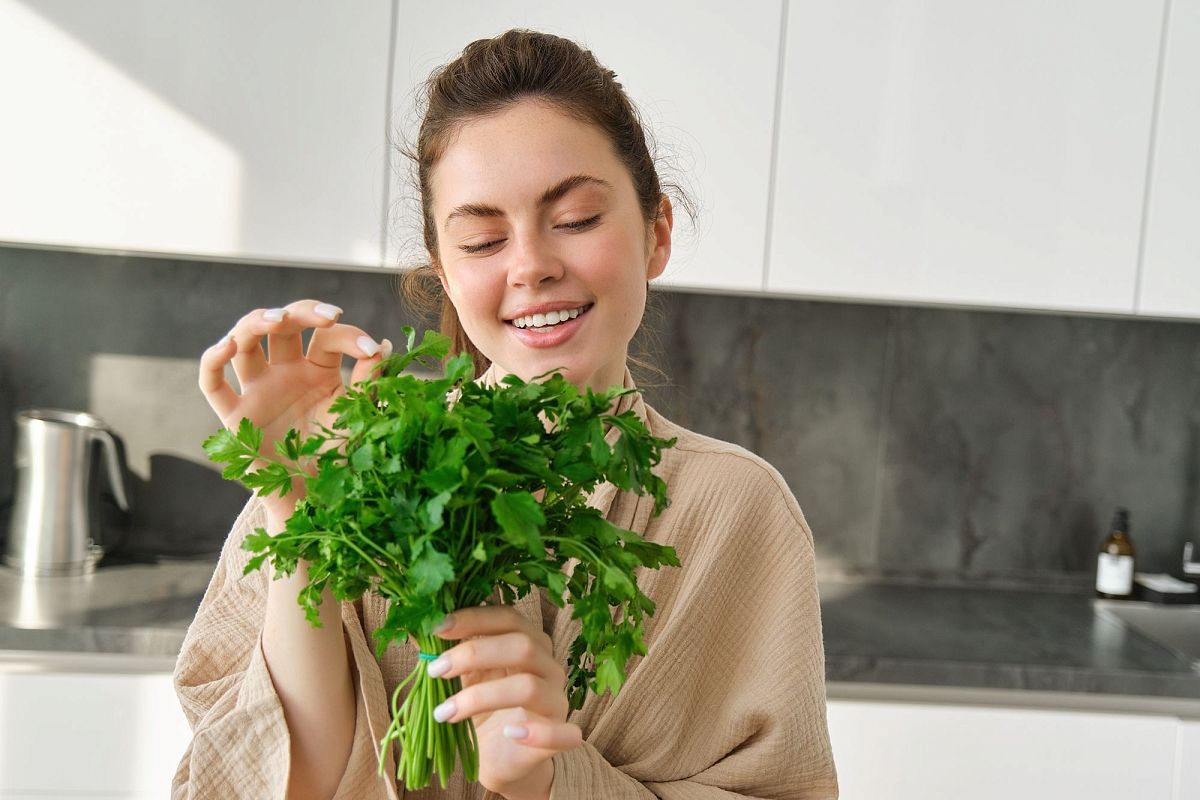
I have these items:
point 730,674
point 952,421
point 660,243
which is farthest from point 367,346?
point 952,421

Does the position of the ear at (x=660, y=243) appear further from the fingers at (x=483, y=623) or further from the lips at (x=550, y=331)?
the fingers at (x=483, y=623)

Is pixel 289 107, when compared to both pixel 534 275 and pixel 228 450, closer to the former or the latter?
pixel 534 275

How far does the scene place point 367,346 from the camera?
0.92 meters

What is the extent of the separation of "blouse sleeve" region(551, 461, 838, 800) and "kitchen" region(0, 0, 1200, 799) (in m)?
0.87

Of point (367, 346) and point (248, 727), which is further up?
point (367, 346)

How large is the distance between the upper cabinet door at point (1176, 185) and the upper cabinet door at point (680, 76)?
0.80m

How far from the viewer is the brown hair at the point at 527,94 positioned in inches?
43.5

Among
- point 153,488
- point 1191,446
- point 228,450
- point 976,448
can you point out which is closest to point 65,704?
point 153,488

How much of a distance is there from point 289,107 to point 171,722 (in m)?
1.16

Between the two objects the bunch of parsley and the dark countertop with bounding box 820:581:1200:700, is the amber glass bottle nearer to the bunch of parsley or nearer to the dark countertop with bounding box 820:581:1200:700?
the dark countertop with bounding box 820:581:1200:700

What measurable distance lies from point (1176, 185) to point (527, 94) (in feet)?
5.43

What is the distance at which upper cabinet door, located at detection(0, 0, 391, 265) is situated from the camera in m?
2.02

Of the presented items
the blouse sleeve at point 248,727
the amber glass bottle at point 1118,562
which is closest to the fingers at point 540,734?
the blouse sleeve at point 248,727

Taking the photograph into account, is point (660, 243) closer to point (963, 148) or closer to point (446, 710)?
point (446, 710)
